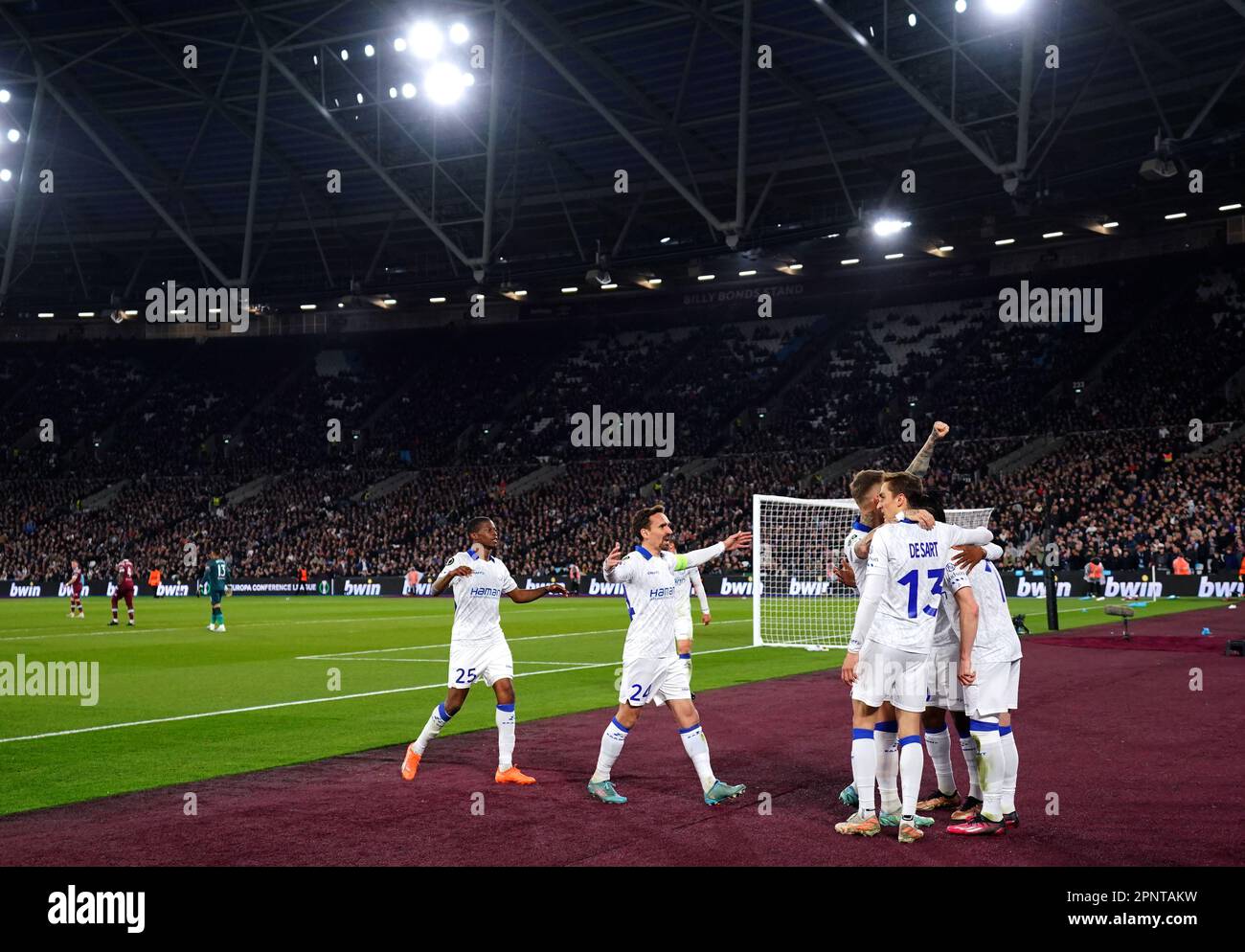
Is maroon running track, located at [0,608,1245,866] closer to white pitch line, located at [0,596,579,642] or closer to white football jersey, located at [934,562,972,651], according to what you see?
white football jersey, located at [934,562,972,651]

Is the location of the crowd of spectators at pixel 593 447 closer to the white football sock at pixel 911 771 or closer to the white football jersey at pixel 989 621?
the white football jersey at pixel 989 621

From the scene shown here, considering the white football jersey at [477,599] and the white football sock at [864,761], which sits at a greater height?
the white football jersey at [477,599]

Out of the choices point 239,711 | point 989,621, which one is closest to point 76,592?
point 239,711

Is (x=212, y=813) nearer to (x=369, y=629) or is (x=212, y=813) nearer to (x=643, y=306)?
(x=369, y=629)

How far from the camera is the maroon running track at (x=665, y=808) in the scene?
7336mm

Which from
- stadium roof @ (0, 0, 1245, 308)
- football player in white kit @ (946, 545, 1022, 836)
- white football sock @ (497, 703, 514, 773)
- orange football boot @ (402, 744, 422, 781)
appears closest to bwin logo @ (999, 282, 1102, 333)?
stadium roof @ (0, 0, 1245, 308)

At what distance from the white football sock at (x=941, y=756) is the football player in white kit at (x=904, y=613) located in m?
0.72

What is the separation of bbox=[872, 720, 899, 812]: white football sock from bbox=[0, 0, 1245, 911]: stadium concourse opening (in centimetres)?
4

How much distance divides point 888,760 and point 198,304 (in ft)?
193

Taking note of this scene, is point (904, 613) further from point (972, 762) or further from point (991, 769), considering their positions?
point (972, 762)

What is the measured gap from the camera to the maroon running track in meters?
7.34
